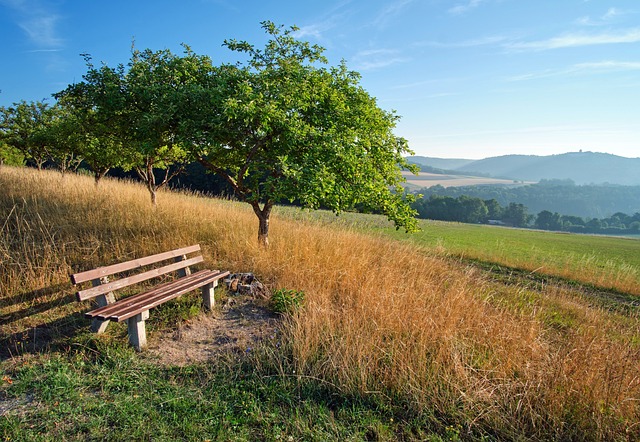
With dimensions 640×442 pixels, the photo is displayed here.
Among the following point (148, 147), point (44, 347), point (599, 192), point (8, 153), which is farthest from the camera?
point (599, 192)

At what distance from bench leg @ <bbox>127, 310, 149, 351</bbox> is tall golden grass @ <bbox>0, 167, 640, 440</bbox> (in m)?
1.45

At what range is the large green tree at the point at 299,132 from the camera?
5.90m

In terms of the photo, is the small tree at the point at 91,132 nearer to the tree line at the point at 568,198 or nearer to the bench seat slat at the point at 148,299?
the bench seat slat at the point at 148,299

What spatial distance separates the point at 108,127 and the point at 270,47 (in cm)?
434

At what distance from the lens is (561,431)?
9.65ft

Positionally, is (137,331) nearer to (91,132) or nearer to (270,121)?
(270,121)

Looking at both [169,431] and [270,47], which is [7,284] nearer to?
[169,431]

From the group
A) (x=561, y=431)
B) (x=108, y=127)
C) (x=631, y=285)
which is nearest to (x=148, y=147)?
(x=108, y=127)

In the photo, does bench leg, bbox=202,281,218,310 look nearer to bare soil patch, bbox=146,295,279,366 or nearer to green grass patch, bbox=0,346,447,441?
bare soil patch, bbox=146,295,279,366

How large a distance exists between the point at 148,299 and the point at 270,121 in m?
3.59

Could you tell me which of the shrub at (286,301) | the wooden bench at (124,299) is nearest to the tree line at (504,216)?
the shrub at (286,301)

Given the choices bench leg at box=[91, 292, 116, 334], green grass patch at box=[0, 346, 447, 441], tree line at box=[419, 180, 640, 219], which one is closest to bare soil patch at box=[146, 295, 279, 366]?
green grass patch at box=[0, 346, 447, 441]

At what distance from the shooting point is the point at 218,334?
445cm

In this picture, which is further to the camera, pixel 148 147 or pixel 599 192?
pixel 599 192
